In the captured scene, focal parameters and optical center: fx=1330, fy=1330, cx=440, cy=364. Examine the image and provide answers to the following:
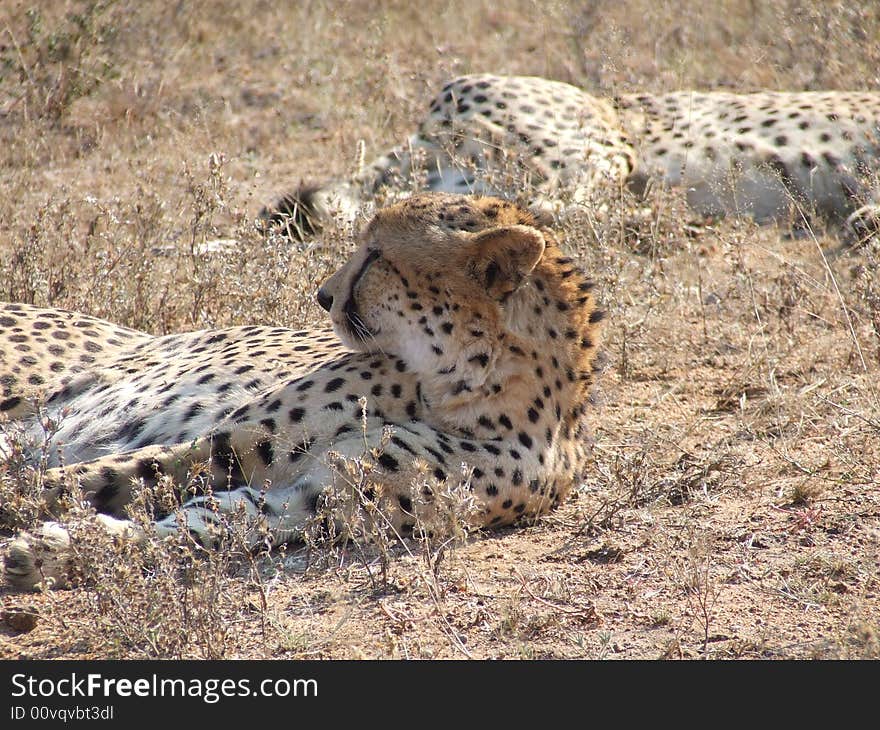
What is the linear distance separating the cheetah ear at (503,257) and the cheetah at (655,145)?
2.59 meters

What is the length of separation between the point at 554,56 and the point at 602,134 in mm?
2296

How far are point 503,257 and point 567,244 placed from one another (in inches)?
73.5

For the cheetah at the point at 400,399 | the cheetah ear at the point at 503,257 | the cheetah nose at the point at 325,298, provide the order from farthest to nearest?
the cheetah nose at the point at 325,298 → the cheetah ear at the point at 503,257 → the cheetah at the point at 400,399

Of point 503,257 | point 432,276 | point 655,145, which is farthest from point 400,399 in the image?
point 655,145

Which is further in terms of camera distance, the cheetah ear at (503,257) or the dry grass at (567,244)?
the cheetah ear at (503,257)

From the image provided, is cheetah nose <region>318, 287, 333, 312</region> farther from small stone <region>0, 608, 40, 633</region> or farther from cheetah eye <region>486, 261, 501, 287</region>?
small stone <region>0, 608, 40, 633</region>

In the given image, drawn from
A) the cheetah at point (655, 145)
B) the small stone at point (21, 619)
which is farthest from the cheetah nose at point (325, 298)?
the cheetah at point (655, 145)

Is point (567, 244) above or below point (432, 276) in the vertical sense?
below

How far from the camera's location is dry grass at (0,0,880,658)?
3.28 m

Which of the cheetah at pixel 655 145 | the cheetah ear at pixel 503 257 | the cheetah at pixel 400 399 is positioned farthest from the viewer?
the cheetah at pixel 655 145

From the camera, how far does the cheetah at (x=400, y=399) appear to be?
3.75 metres

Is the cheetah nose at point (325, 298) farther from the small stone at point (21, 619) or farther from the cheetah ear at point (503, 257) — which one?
the small stone at point (21, 619)

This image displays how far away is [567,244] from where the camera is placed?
226 inches

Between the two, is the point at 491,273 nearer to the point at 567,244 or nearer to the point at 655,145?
the point at 567,244
